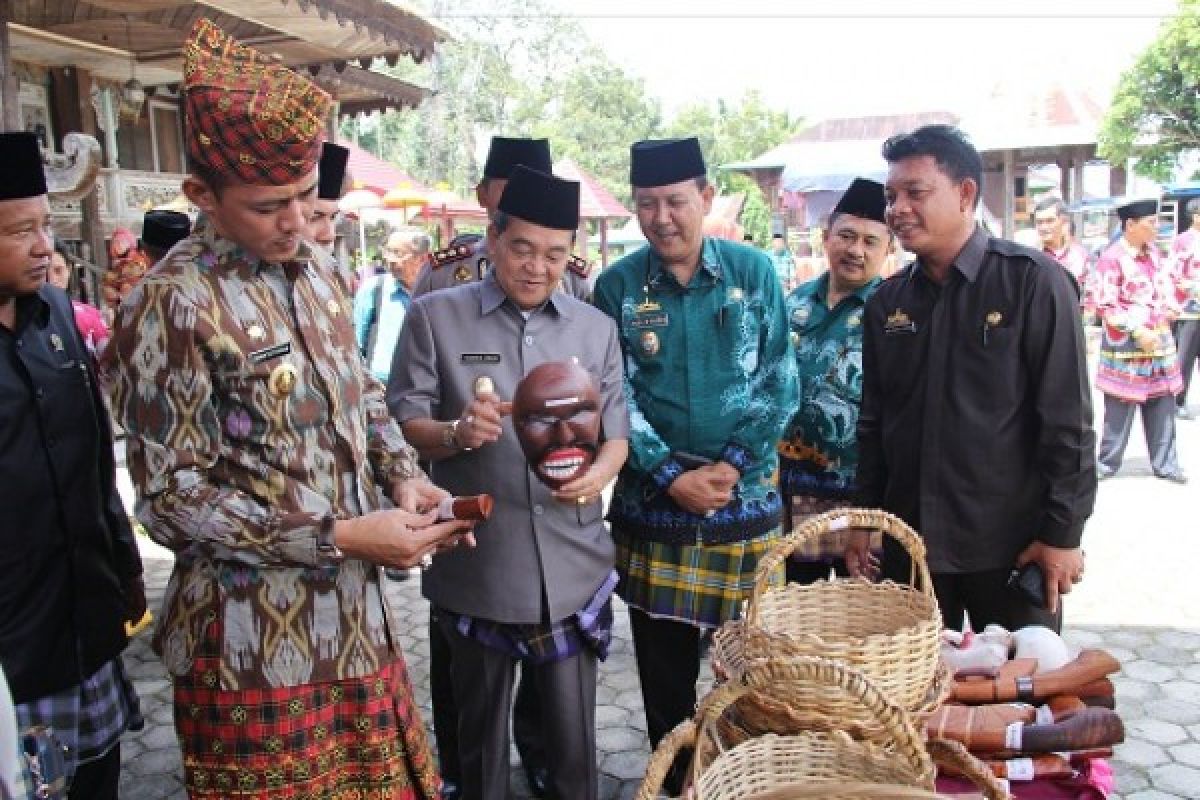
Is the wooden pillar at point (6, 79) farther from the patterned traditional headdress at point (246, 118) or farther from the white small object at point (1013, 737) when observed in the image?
the white small object at point (1013, 737)

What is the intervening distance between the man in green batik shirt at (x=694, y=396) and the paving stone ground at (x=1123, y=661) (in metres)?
0.91

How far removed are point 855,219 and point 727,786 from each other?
2.40 meters

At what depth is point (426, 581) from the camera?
261cm

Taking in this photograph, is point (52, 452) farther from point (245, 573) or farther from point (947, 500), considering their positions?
point (947, 500)

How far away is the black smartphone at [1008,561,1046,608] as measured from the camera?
261cm

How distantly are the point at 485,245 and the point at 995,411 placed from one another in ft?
6.62

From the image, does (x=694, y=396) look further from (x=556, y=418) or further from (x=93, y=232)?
(x=93, y=232)

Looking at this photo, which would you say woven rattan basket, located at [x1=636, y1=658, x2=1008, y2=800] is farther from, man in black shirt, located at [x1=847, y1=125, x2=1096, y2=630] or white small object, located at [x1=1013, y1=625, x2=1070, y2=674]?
man in black shirt, located at [x1=847, y1=125, x2=1096, y2=630]

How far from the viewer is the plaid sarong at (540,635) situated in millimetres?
2482

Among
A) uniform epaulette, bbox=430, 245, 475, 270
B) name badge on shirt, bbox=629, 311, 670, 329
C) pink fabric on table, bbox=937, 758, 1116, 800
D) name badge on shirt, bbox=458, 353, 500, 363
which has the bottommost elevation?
pink fabric on table, bbox=937, 758, 1116, 800

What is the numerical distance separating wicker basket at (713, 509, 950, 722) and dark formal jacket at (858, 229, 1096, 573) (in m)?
0.51

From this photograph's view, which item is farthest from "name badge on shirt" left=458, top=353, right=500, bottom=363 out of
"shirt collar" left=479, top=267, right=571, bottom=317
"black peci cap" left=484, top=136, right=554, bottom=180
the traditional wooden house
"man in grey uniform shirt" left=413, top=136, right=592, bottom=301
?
the traditional wooden house

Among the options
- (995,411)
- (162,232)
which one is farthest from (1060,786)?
(162,232)

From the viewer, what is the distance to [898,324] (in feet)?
9.31
